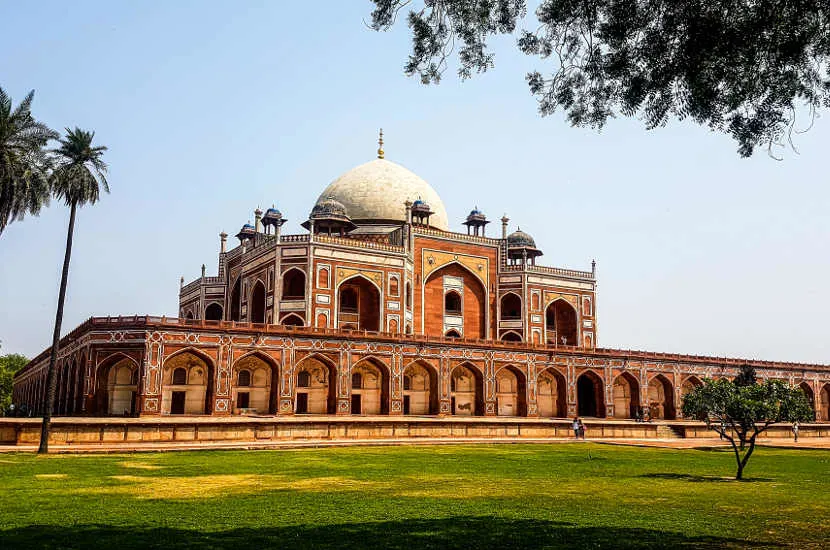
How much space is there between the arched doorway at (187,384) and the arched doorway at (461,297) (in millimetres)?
15016

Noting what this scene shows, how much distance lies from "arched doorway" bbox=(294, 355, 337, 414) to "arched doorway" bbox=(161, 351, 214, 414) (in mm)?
4486

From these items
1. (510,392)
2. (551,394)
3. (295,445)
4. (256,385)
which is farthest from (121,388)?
(551,394)

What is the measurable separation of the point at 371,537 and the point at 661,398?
44.0 m

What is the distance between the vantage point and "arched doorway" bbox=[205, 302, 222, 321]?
174 feet

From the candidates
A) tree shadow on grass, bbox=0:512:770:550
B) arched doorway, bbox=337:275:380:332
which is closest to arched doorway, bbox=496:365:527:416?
arched doorway, bbox=337:275:380:332

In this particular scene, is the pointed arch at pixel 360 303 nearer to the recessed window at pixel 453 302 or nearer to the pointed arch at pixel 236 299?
the recessed window at pixel 453 302

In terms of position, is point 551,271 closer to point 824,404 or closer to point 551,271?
point 551,271

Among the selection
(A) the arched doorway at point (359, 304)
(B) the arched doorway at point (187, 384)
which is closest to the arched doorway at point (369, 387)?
(A) the arched doorway at point (359, 304)

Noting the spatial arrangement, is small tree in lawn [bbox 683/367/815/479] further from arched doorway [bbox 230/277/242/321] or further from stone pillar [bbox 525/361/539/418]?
arched doorway [bbox 230/277/242/321]

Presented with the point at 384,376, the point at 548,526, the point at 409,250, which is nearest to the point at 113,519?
the point at 548,526

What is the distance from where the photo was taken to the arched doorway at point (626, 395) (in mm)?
46812

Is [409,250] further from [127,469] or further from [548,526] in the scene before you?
[548,526]

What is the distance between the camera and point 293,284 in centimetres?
4559

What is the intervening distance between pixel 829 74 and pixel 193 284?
51.8m
